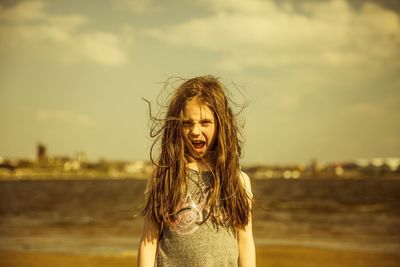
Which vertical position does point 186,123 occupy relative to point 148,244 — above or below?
above

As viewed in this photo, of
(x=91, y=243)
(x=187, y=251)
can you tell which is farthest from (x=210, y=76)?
(x=91, y=243)

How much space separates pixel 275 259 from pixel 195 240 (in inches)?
428

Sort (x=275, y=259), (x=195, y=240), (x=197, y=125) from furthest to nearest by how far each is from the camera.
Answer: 1. (x=275, y=259)
2. (x=197, y=125)
3. (x=195, y=240)

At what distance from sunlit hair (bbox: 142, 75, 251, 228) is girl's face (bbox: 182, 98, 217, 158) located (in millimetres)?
20

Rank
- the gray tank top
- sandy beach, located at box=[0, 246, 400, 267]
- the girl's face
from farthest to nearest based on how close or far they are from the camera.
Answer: sandy beach, located at box=[0, 246, 400, 267]
the girl's face
the gray tank top

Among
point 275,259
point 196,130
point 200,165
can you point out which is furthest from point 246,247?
point 275,259

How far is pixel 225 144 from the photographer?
2.54 meters

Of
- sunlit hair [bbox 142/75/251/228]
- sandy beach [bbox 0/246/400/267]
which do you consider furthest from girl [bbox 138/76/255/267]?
sandy beach [bbox 0/246/400/267]

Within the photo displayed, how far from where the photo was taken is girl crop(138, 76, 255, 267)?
7.99ft

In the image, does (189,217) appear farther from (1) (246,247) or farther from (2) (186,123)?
(2) (186,123)

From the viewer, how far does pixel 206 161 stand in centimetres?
258

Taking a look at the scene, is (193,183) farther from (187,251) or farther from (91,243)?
(91,243)

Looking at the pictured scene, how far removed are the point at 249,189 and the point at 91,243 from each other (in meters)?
14.6

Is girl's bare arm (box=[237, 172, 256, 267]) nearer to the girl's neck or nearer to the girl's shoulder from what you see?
the girl's shoulder
